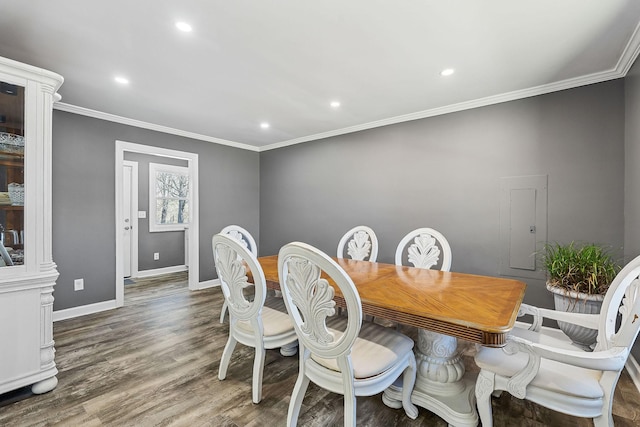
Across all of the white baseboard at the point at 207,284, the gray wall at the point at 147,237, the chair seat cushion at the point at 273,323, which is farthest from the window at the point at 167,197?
the chair seat cushion at the point at 273,323

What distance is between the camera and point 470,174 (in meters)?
3.10

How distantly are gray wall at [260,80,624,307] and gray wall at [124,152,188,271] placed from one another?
2624 millimetres

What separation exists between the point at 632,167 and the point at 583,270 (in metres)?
0.88

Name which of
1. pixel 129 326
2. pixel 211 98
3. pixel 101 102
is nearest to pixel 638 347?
pixel 211 98

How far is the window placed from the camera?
536 centimetres

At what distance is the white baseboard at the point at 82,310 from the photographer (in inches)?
124

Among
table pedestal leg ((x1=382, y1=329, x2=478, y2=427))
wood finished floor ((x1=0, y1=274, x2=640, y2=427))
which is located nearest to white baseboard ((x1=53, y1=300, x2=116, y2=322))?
wood finished floor ((x1=0, y1=274, x2=640, y2=427))

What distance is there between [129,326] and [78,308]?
804 millimetres

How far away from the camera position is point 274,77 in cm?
250

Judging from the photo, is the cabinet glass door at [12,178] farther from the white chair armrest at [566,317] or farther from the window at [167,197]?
the window at [167,197]

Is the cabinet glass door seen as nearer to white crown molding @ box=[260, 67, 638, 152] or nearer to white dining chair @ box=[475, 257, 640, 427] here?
white dining chair @ box=[475, 257, 640, 427]

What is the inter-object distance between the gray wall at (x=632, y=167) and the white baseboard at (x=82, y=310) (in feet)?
16.6

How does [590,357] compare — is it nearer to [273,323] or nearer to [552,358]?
[552,358]

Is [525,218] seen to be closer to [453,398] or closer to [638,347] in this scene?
[638,347]
